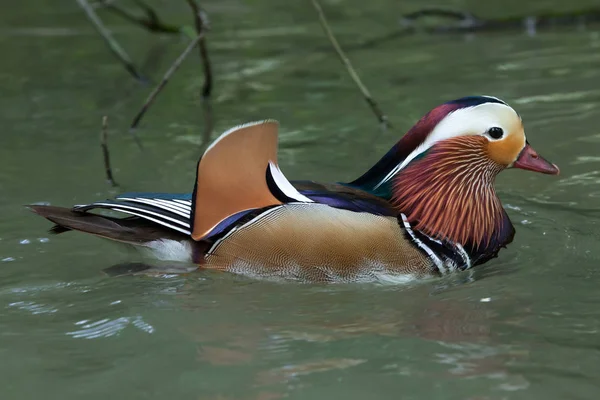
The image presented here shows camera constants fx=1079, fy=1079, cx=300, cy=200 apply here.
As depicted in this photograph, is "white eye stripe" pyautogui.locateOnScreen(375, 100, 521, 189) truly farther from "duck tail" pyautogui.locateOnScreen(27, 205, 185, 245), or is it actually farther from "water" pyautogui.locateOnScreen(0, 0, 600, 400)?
"duck tail" pyautogui.locateOnScreen(27, 205, 185, 245)

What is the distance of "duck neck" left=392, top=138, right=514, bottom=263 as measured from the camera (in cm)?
469

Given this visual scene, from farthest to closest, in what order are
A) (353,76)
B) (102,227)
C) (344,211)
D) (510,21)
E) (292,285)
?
(510,21) → (353,76) → (102,227) → (292,285) → (344,211)

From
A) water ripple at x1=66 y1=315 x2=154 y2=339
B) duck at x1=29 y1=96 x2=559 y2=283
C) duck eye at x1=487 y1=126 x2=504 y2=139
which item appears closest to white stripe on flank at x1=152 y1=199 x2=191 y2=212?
duck at x1=29 y1=96 x2=559 y2=283

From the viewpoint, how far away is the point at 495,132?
4707 millimetres

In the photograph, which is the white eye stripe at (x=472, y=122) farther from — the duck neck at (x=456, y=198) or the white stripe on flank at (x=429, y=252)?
the white stripe on flank at (x=429, y=252)

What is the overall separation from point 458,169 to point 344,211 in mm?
681

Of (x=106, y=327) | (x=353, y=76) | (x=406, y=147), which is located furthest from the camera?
(x=353, y=76)

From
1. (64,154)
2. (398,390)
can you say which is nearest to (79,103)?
(64,154)

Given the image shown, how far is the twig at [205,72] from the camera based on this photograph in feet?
23.8

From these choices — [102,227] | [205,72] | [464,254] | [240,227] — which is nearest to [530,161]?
[464,254]

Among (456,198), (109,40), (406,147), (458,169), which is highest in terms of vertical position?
(109,40)

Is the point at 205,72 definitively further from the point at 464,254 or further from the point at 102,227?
the point at 464,254

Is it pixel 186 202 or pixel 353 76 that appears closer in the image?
pixel 186 202

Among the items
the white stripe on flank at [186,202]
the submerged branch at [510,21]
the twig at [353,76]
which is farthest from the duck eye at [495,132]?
the submerged branch at [510,21]
